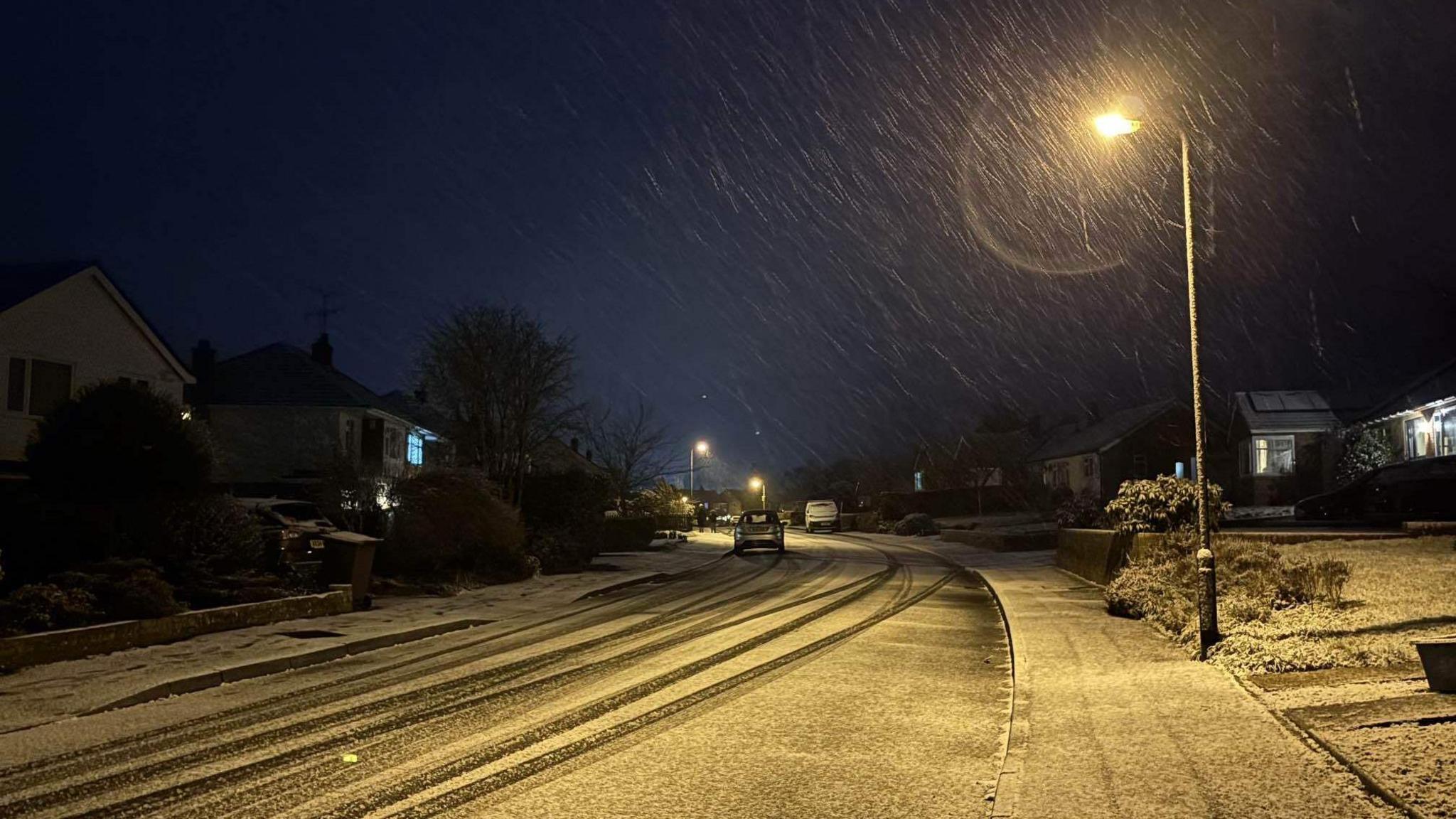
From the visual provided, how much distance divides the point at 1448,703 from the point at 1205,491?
14.6 feet

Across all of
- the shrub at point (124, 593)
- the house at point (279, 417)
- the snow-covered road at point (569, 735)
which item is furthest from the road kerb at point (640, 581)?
the house at point (279, 417)

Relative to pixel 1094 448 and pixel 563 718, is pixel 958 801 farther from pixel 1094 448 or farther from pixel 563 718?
pixel 1094 448

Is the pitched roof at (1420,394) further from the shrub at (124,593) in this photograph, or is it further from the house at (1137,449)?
the shrub at (124,593)

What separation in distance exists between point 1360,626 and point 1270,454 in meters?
40.7

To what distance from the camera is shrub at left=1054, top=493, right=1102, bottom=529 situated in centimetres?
2514

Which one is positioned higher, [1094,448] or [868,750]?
[1094,448]

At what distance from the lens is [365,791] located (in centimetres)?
627

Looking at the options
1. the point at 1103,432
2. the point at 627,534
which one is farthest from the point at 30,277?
the point at 1103,432

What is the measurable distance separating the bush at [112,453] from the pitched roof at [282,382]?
2629cm

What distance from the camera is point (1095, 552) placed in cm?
2012

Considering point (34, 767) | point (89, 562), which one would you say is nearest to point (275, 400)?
point (89, 562)

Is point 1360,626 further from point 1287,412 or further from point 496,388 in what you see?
point 1287,412

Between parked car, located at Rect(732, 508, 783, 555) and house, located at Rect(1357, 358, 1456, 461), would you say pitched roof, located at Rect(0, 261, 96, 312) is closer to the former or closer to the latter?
parked car, located at Rect(732, 508, 783, 555)

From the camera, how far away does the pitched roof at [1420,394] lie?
34.8 m
